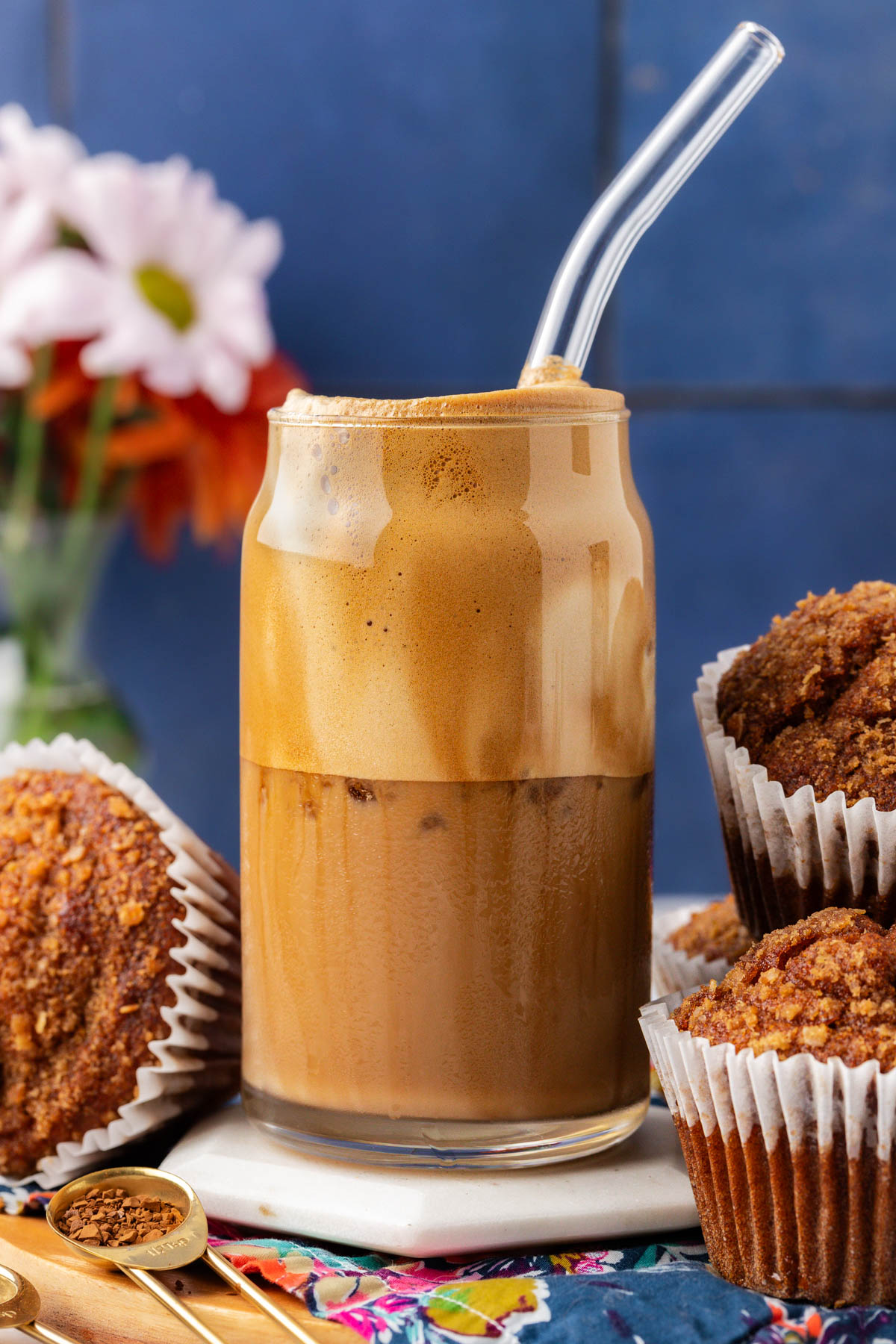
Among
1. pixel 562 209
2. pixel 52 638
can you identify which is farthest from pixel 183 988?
pixel 562 209

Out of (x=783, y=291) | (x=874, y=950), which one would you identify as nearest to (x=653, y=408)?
(x=783, y=291)

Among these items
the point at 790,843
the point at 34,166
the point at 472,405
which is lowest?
the point at 790,843

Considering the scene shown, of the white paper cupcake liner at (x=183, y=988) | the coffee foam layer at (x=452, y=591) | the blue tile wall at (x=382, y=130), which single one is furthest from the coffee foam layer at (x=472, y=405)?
the blue tile wall at (x=382, y=130)

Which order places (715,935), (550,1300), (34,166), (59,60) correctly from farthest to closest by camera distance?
(59,60), (34,166), (715,935), (550,1300)

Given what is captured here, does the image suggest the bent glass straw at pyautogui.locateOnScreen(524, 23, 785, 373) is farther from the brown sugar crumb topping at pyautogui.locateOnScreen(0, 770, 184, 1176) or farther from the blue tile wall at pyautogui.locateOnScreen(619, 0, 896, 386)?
the blue tile wall at pyautogui.locateOnScreen(619, 0, 896, 386)

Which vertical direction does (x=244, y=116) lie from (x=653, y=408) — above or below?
above

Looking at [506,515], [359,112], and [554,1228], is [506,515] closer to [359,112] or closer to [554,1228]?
[554,1228]

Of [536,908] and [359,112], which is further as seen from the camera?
[359,112]

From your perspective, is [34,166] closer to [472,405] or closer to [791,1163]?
[472,405]
